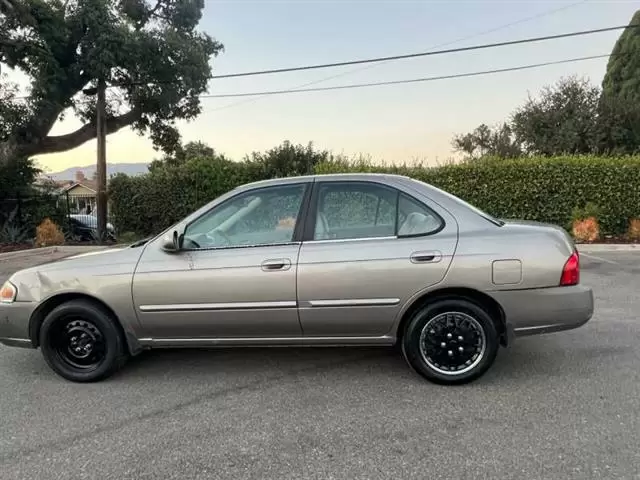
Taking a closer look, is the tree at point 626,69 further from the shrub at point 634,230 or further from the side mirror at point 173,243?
the side mirror at point 173,243

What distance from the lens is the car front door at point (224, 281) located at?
379 cm

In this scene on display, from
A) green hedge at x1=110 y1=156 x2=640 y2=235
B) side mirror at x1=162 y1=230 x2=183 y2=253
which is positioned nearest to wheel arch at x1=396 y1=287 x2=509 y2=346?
side mirror at x1=162 y1=230 x2=183 y2=253

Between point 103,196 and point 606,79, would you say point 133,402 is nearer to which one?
point 103,196

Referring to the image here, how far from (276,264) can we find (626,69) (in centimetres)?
2698

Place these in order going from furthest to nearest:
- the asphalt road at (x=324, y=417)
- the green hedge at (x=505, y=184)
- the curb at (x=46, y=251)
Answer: the green hedge at (x=505, y=184) → the curb at (x=46, y=251) → the asphalt road at (x=324, y=417)

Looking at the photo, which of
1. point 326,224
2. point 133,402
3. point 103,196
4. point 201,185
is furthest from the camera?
point 103,196

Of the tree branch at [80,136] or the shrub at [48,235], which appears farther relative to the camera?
the tree branch at [80,136]

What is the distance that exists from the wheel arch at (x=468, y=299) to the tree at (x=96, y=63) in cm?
1506

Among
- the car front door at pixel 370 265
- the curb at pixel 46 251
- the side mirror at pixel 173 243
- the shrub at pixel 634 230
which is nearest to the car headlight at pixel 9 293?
the side mirror at pixel 173 243

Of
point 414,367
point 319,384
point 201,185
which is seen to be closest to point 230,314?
point 319,384

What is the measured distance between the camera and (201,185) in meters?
14.6

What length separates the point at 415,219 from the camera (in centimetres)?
388

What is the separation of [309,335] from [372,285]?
63 cm

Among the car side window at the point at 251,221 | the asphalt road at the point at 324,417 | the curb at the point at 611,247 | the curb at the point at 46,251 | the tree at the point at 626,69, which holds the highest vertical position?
the tree at the point at 626,69
